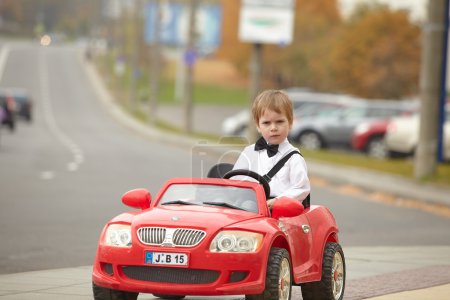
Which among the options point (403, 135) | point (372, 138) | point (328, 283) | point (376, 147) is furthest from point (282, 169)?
point (376, 147)

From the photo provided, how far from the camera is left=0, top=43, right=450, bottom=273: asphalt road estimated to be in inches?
557

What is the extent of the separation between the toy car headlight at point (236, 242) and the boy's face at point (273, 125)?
1105mm

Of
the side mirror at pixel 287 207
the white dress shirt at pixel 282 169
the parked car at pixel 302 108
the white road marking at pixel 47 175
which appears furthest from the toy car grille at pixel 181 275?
the parked car at pixel 302 108

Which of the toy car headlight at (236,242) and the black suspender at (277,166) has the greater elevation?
the black suspender at (277,166)

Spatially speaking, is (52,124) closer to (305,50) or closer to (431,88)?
(431,88)

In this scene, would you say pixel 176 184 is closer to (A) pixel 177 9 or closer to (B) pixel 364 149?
(B) pixel 364 149

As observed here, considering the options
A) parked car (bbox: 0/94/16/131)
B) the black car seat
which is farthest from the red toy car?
parked car (bbox: 0/94/16/131)

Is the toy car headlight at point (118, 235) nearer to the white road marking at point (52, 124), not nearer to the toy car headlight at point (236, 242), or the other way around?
the toy car headlight at point (236, 242)

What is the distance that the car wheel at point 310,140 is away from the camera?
42000mm

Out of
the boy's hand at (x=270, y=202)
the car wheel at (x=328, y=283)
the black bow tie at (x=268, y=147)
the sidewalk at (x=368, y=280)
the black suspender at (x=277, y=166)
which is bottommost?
the sidewalk at (x=368, y=280)

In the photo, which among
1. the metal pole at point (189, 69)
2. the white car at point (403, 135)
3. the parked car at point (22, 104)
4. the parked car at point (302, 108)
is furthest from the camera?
the parked car at point (22, 104)

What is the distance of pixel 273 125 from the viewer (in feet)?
29.1

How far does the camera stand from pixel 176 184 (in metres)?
8.73

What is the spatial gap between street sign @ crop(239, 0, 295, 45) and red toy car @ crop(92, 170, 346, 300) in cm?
3430
